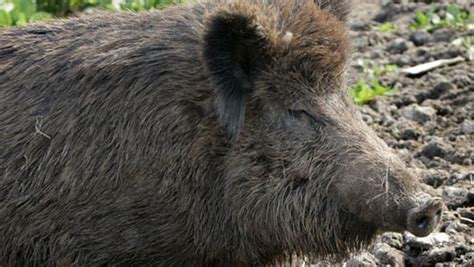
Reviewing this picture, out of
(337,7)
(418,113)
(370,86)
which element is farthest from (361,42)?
(337,7)

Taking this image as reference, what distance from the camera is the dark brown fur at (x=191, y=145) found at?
5.66m

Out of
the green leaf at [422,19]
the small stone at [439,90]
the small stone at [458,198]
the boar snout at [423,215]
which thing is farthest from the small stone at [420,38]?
the boar snout at [423,215]

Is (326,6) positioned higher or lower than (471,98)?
higher

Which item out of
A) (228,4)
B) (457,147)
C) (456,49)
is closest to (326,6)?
(228,4)

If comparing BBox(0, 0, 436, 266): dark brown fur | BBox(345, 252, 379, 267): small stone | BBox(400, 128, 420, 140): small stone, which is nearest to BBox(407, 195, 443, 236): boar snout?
BBox(0, 0, 436, 266): dark brown fur

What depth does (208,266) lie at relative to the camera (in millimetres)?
5988

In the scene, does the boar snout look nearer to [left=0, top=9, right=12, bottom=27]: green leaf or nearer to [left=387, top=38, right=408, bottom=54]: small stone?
[left=0, top=9, right=12, bottom=27]: green leaf

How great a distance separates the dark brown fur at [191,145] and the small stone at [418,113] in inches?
94.2

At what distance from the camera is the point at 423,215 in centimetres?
520

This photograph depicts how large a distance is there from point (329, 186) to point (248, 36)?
2.74 ft

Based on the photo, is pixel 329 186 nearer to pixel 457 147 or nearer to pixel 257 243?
pixel 257 243

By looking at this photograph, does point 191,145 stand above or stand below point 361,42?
above

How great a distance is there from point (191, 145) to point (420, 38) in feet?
14.9

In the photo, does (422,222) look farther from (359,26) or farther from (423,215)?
(359,26)
